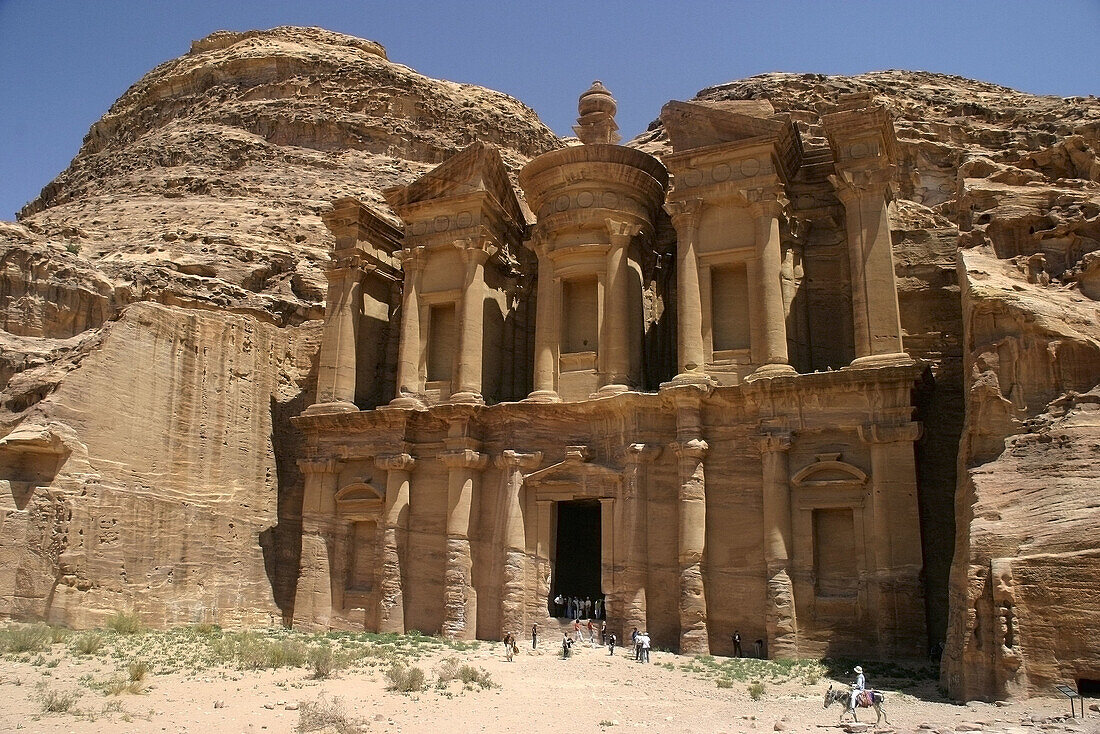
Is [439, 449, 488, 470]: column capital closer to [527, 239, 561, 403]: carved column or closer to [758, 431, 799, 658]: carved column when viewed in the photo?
[527, 239, 561, 403]: carved column

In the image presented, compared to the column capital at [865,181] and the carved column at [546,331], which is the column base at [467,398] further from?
the column capital at [865,181]

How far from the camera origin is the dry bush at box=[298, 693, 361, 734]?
1375cm

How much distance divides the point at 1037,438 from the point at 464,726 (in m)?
11.4

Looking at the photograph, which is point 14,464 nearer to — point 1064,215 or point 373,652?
point 373,652

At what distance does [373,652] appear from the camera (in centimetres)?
2155

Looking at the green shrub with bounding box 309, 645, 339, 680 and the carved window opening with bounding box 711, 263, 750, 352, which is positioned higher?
the carved window opening with bounding box 711, 263, 750, 352

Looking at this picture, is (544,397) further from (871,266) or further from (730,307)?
(871,266)

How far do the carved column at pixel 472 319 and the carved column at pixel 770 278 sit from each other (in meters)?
8.35

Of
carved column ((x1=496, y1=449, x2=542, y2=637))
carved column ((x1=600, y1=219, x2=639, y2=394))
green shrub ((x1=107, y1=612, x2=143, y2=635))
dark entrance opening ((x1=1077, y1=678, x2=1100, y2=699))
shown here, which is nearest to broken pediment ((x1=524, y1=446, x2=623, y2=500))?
carved column ((x1=496, y1=449, x2=542, y2=637))

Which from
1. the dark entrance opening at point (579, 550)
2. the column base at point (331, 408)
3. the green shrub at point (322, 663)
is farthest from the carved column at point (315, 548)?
the green shrub at point (322, 663)

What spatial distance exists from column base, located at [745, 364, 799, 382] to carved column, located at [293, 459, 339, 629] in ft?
42.7

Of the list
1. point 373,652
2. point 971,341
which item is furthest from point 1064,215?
point 373,652

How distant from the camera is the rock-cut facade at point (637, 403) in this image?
22.8 metres

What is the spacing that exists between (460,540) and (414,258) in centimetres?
932
